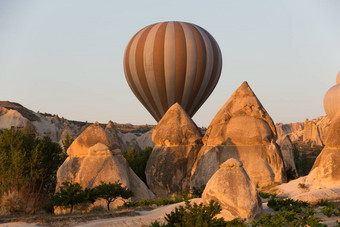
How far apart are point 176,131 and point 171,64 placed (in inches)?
750

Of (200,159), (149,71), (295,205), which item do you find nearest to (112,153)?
(200,159)

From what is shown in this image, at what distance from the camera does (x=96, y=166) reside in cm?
Result: 1962

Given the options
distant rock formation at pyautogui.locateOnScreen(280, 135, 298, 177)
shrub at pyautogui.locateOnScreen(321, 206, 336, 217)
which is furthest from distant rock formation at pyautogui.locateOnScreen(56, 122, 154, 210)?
distant rock formation at pyautogui.locateOnScreen(280, 135, 298, 177)

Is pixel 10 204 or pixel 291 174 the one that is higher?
pixel 10 204

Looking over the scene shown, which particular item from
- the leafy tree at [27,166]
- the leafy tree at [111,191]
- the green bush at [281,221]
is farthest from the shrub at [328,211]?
the leafy tree at [27,166]

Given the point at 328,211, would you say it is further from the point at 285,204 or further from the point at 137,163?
the point at 137,163

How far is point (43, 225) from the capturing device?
13.2 metres

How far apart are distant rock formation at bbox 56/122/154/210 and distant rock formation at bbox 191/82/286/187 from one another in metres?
Result: 5.06

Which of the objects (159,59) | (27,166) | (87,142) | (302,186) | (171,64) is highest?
(159,59)

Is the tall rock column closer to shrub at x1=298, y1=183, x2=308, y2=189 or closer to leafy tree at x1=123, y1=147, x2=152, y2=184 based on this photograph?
shrub at x1=298, y1=183, x2=308, y2=189

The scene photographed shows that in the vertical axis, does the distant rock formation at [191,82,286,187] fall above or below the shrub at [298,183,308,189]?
above

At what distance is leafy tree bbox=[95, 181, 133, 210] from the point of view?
57.6ft

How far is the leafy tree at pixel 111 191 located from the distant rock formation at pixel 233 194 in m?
4.99

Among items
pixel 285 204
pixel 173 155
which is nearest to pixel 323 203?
pixel 285 204
